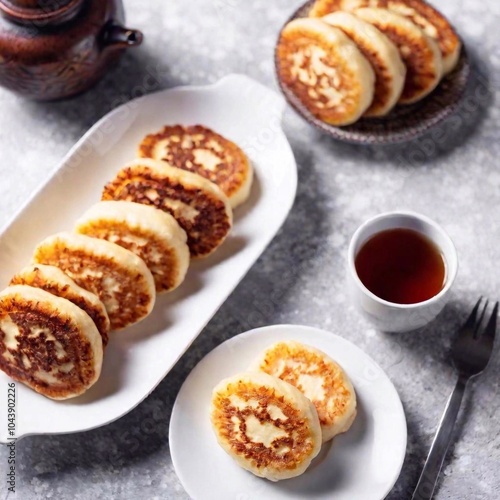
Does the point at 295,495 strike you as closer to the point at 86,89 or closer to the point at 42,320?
the point at 42,320

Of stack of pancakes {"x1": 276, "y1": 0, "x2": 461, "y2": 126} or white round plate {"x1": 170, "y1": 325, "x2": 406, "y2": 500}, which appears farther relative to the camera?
stack of pancakes {"x1": 276, "y1": 0, "x2": 461, "y2": 126}

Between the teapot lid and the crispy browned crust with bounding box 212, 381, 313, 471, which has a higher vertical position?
the teapot lid

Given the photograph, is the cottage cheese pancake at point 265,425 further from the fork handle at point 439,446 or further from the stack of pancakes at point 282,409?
the fork handle at point 439,446

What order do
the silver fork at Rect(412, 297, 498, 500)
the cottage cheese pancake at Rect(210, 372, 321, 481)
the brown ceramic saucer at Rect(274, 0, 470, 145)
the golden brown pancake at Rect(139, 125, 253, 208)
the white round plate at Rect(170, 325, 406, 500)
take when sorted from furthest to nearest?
the brown ceramic saucer at Rect(274, 0, 470, 145)
the golden brown pancake at Rect(139, 125, 253, 208)
the silver fork at Rect(412, 297, 498, 500)
the white round plate at Rect(170, 325, 406, 500)
the cottage cheese pancake at Rect(210, 372, 321, 481)

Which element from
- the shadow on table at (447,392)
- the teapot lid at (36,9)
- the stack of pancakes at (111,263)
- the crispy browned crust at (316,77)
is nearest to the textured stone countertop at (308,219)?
the shadow on table at (447,392)

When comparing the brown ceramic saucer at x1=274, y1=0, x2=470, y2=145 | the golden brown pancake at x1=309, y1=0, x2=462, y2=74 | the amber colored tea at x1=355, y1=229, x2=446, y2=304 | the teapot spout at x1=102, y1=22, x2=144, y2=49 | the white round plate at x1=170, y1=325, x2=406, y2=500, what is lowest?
the white round plate at x1=170, y1=325, x2=406, y2=500

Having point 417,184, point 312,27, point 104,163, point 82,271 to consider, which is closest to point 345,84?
point 312,27

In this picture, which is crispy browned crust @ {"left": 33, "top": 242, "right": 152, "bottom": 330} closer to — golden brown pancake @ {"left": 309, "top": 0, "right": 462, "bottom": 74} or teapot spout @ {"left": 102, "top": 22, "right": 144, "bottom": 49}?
teapot spout @ {"left": 102, "top": 22, "right": 144, "bottom": 49}

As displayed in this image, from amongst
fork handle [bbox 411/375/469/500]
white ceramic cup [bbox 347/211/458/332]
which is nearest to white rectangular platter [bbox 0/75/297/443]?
white ceramic cup [bbox 347/211/458/332]
